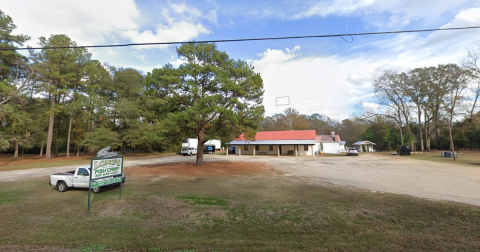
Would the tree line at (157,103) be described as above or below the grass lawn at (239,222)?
above

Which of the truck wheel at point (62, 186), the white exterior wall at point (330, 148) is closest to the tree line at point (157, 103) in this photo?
the truck wheel at point (62, 186)

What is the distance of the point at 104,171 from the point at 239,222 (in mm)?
5864

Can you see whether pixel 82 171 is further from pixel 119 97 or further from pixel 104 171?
pixel 119 97

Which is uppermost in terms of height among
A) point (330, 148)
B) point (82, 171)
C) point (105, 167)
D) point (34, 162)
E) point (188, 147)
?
point (188, 147)

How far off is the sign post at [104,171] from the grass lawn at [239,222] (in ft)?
2.72

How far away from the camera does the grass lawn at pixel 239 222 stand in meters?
4.24

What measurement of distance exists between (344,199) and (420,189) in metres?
4.89

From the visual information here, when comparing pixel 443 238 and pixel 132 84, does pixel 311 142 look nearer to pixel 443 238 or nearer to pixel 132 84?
pixel 443 238

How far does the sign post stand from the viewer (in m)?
7.26

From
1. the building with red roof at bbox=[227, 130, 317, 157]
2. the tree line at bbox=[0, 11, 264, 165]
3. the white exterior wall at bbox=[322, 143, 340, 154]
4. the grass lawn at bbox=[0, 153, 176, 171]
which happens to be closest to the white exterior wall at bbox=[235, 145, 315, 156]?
the building with red roof at bbox=[227, 130, 317, 157]

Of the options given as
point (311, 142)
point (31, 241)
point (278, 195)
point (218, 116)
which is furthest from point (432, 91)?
point (31, 241)

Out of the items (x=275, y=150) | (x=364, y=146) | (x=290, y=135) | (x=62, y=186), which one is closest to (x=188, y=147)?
(x=275, y=150)

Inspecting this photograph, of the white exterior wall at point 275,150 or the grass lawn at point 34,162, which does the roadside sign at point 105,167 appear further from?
the white exterior wall at point 275,150

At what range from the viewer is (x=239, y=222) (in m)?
5.54
